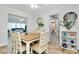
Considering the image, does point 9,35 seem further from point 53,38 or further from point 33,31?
point 53,38

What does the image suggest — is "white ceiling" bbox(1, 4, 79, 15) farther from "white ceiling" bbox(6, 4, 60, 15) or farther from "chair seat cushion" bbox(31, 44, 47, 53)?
"chair seat cushion" bbox(31, 44, 47, 53)

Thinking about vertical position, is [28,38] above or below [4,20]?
below

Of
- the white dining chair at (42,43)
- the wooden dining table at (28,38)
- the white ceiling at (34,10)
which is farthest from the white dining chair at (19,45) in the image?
the white ceiling at (34,10)

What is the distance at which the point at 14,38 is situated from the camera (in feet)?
5.33

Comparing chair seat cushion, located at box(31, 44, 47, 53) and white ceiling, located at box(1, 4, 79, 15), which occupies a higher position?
white ceiling, located at box(1, 4, 79, 15)

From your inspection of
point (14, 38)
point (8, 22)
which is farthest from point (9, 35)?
point (8, 22)

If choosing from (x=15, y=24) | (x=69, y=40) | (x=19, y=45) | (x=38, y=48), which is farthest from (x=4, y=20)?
(x=69, y=40)

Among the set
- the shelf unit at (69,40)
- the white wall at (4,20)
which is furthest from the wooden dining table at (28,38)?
the shelf unit at (69,40)

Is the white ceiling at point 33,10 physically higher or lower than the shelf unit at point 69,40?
higher

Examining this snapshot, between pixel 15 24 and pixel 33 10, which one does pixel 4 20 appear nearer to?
pixel 15 24

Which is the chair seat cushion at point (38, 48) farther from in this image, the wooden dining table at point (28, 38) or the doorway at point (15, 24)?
the doorway at point (15, 24)

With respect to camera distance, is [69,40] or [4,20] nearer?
[4,20]

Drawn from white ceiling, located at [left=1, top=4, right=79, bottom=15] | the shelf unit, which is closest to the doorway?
white ceiling, located at [left=1, top=4, right=79, bottom=15]

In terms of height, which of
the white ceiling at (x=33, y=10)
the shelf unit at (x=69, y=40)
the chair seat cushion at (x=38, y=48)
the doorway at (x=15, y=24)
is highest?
the white ceiling at (x=33, y=10)
